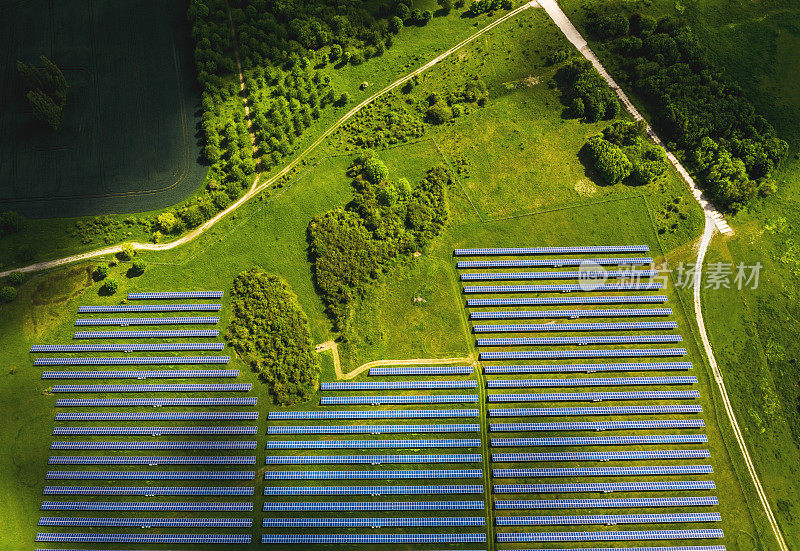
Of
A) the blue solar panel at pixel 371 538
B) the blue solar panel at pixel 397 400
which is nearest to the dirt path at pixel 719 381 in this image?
the blue solar panel at pixel 397 400

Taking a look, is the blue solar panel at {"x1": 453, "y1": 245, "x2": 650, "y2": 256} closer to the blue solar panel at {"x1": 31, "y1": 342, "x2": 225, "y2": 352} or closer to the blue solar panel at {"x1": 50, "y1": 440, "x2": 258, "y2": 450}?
the blue solar panel at {"x1": 31, "y1": 342, "x2": 225, "y2": 352}

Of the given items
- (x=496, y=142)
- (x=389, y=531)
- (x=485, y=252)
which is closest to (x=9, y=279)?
(x=389, y=531)

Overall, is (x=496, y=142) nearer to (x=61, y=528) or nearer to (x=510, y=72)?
(x=510, y=72)

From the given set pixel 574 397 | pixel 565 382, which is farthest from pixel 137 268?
pixel 574 397

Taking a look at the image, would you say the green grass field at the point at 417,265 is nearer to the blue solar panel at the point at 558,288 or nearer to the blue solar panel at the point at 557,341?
the blue solar panel at the point at 558,288

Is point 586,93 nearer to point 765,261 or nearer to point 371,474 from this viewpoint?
point 765,261

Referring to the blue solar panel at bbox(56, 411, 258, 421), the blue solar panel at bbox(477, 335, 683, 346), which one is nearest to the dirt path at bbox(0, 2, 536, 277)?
the blue solar panel at bbox(56, 411, 258, 421)

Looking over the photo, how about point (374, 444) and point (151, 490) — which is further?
point (374, 444)
